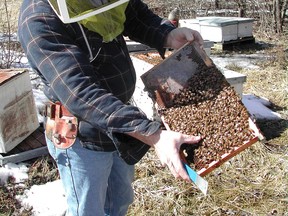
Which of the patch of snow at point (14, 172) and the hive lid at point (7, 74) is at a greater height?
the hive lid at point (7, 74)

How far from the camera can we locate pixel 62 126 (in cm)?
161

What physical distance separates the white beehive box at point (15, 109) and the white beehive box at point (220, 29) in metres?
3.45

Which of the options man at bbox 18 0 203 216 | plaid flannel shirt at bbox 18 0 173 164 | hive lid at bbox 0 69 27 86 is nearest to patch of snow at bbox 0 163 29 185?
hive lid at bbox 0 69 27 86

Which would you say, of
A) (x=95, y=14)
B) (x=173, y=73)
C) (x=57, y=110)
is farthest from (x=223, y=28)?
(x=95, y=14)

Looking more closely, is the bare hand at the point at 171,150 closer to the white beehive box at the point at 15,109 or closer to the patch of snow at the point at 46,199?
the patch of snow at the point at 46,199

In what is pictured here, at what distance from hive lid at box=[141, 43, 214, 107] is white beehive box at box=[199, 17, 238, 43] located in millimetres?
4235

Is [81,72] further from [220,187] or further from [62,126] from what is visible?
[220,187]

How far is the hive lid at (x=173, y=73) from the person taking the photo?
1692 mm

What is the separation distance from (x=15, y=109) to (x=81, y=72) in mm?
2072

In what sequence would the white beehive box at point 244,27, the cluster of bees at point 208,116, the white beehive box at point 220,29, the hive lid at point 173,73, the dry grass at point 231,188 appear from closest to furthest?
the cluster of bees at point 208,116 → the hive lid at point 173,73 → the dry grass at point 231,188 → the white beehive box at point 220,29 → the white beehive box at point 244,27

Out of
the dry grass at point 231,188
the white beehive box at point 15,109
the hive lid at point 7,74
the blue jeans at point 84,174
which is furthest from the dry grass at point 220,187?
the blue jeans at point 84,174

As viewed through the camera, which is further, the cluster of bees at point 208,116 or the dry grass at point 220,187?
the dry grass at point 220,187

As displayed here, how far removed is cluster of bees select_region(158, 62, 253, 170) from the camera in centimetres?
149

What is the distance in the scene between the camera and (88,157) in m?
1.64
